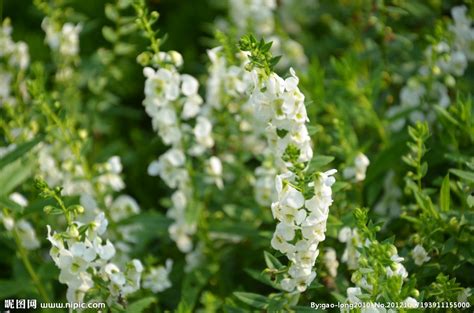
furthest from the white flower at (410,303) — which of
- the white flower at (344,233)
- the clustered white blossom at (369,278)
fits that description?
the white flower at (344,233)

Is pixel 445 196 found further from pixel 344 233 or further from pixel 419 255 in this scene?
pixel 344 233

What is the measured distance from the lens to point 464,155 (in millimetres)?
3482

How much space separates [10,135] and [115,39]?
1.00m

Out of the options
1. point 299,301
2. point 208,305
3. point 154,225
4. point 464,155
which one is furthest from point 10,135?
point 464,155

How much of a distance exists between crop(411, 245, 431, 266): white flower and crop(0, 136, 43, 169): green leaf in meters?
1.80

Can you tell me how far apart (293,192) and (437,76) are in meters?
1.89

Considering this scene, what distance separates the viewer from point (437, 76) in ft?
13.6

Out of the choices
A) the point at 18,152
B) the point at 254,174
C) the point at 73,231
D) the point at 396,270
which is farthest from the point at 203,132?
the point at 396,270

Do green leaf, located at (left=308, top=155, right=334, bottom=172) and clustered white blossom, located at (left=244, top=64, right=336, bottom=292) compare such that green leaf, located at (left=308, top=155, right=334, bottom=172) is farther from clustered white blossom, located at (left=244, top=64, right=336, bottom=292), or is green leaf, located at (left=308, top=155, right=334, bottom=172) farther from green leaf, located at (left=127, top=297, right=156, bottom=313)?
green leaf, located at (left=127, top=297, right=156, bottom=313)

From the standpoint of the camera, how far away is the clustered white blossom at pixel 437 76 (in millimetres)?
3977

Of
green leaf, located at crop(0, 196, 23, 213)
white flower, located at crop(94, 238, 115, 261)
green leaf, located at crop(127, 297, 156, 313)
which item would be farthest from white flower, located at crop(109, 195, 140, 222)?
white flower, located at crop(94, 238, 115, 261)

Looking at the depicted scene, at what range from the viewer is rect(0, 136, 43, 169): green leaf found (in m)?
3.45

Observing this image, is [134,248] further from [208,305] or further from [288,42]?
[288,42]

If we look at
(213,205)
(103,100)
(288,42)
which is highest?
(288,42)
